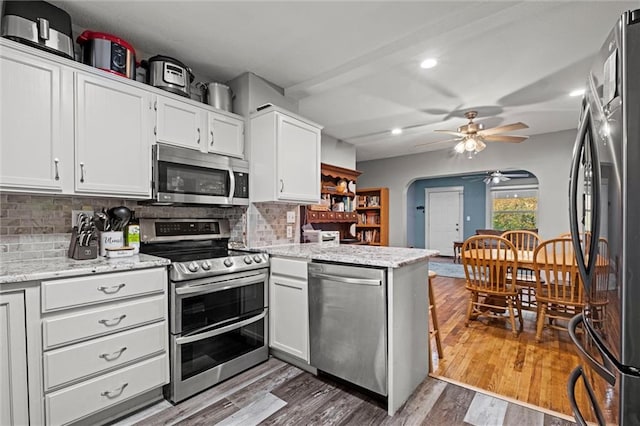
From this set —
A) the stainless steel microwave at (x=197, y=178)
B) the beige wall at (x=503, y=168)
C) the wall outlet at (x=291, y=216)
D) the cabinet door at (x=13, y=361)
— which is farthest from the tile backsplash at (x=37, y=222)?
the beige wall at (x=503, y=168)

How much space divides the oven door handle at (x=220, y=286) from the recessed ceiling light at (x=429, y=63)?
2296 mm

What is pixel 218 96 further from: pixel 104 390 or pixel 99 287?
pixel 104 390

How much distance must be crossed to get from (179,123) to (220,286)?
4.20ft

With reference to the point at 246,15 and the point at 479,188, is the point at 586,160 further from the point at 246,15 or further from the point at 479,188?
the point at 479,188

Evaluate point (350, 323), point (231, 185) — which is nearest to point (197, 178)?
point (231, 185)

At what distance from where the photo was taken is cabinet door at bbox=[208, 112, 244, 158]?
2.53 meters

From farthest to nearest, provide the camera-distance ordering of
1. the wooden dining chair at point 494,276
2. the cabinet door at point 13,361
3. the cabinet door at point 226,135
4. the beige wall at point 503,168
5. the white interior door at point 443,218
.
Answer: the white interior door at point 443,218, the beige wall at point 503,168, the wooden dining chair at point 494,276, the cabinet door at point 226,135, the cabinet door at point 13,361

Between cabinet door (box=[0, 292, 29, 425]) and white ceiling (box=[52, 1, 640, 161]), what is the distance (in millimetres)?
1799

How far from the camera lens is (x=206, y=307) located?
2057 millimetres

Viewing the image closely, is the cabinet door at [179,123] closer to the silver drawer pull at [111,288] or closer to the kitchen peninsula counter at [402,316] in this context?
the silver drawer pull at [111,288]

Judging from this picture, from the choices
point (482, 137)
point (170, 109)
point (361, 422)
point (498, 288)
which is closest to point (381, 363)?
point (361, 422)

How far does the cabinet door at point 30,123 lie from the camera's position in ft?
5.22

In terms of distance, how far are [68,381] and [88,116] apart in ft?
4.95

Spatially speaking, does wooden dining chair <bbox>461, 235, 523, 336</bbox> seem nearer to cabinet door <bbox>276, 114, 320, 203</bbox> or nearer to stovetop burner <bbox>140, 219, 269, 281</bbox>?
cabinet door <bbox>276, 114, 320, 203</bbox>
